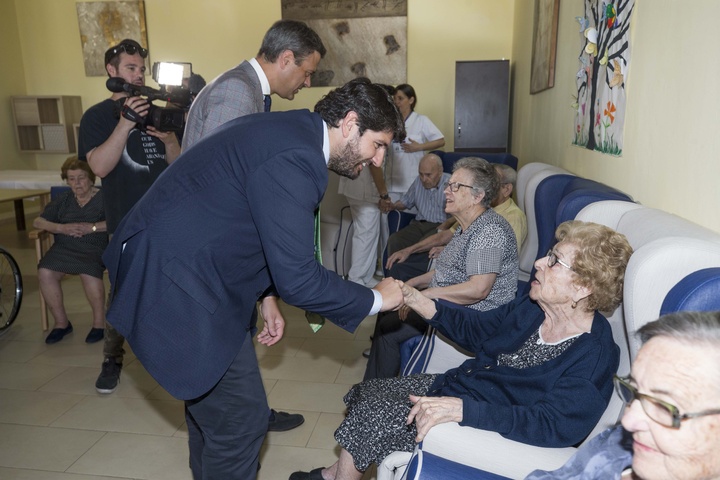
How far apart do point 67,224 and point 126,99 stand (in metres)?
1.49

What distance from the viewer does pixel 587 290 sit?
156 cm

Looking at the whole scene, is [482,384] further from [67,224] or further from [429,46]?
[429,46]

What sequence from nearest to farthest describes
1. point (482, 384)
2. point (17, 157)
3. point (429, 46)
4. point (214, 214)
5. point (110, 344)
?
point (214, 214)
point (482, 384)
point (110, 344)
point (429, 46)
point (17, 157)

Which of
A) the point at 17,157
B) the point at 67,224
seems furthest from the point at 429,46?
the point at 17,157

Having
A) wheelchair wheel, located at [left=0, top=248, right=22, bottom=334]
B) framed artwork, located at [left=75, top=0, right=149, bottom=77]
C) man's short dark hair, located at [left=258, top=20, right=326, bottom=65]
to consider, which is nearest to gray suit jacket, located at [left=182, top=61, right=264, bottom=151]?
man's short dark hair, located at [left=258, top=20, right=326, bottom=65]

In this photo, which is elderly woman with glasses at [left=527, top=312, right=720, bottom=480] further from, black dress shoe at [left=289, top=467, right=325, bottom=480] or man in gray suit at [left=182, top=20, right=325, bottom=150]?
man in gray suit at [left=182, top=20, right=325, bottom=150]

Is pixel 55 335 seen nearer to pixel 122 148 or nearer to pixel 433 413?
pixel 122 148

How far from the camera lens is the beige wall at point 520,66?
61.8 inches

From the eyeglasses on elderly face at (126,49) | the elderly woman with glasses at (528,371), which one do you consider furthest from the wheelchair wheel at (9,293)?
the elderly woman with glasses at (528,371)

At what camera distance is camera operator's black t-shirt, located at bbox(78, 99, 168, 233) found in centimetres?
267

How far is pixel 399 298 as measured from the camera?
1.70m

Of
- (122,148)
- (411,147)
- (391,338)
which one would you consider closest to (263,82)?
(122,148)

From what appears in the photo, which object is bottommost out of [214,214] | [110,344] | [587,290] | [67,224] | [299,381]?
[299,381]

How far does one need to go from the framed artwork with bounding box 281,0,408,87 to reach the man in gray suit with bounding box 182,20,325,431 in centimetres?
444
